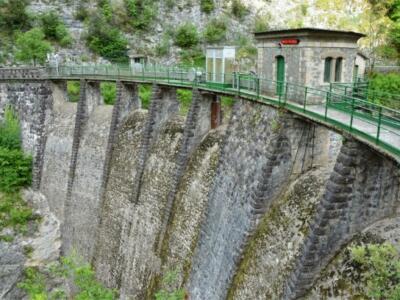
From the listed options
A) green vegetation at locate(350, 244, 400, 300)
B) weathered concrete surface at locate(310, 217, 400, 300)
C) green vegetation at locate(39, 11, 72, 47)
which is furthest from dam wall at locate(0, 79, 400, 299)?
green vegetation at locate(39, 11, 72, 47)

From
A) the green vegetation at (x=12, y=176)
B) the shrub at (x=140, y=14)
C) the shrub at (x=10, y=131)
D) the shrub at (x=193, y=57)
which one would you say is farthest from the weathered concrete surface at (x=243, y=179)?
the shrub at (x=140, y=14)

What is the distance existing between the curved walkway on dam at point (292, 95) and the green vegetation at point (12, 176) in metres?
3.84

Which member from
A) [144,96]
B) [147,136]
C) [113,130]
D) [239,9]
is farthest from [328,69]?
[239,9]

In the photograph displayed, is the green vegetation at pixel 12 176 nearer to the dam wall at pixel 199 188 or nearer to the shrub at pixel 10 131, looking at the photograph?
the shrub at pixel 10 131

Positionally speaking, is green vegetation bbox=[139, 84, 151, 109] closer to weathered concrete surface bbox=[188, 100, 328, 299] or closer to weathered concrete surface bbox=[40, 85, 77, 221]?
weathered concrete surface bbox=[40, 85, 77, 221]

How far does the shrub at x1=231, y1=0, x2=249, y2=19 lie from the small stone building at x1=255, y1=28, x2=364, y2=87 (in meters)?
35.2

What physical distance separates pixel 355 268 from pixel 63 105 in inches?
1025

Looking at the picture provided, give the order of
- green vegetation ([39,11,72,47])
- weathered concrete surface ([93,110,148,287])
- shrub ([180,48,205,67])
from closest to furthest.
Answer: weathered concrete surface ([93,110,148,287]) → green vegetation ([39,11,72,47]) → shrub ([180,48,205,67])

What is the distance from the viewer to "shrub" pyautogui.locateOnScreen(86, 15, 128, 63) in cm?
4644

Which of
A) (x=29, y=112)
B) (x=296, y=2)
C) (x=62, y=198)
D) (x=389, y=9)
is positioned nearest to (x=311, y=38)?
(x=62, y=198)

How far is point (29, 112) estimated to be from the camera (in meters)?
32.6

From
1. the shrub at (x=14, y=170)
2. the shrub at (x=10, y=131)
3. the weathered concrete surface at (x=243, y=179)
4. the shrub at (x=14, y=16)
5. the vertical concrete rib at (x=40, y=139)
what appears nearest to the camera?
the weathered concrete surface at (x=243, y=179)

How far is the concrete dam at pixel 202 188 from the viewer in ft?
40.1

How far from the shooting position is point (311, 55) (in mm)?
16578
